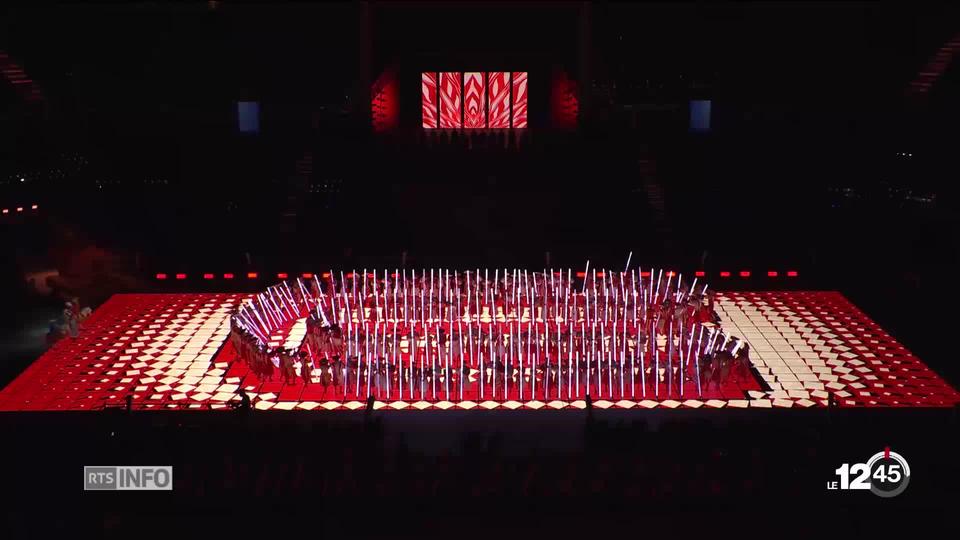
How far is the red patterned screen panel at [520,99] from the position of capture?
27.3 meters

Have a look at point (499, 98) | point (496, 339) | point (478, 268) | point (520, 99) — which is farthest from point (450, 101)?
point (496, 339)

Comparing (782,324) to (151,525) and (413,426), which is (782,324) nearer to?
(413,426)

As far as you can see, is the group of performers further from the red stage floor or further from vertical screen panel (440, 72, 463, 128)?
vertical screen panel (440, 72, 463, 128)

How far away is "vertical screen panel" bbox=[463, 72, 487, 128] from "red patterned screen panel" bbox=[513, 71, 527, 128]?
89 centimetres

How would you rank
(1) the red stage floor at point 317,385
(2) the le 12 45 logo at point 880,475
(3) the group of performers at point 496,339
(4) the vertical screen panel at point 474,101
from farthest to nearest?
(4) the vertical screen panel at point 474,101, (3) the group of performers at point 496,339, (1) the red stage floor at point 317,385, (2) the le 12 45 logo at point 880,475

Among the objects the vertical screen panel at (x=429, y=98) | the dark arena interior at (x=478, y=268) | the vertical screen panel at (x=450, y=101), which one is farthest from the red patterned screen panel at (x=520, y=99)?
the vertical screen panel at (x=429, y=98)

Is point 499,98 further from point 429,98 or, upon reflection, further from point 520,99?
point 429,98

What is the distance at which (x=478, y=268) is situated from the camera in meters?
18.2

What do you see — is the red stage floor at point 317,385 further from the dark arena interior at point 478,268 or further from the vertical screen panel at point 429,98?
the vertical screen panel at point 429,98

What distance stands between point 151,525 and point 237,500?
0.89 metres

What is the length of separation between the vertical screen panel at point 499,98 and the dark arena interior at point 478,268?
0.31ft

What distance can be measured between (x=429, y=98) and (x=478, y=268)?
1055 centimetres

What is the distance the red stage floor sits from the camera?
12.1 m

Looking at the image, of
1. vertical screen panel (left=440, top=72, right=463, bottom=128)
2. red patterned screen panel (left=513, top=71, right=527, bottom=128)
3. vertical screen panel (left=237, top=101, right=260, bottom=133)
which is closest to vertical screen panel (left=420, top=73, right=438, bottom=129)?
vertical screen panel (left=440, top=72, right=463, bottom=128)
